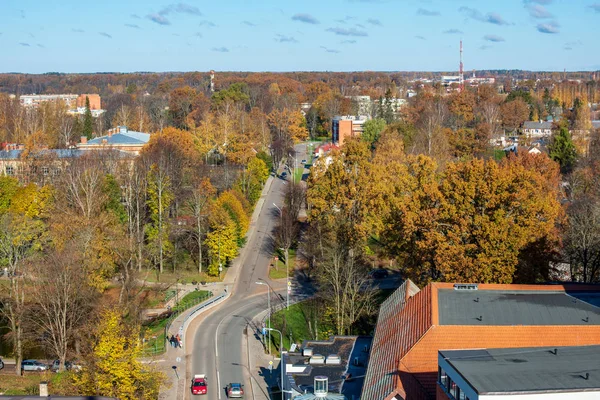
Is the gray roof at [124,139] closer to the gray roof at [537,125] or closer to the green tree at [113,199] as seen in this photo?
the green tree at [113,199]

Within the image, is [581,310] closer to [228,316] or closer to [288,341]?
[288,341]

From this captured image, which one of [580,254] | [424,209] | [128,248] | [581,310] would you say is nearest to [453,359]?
[581,310]

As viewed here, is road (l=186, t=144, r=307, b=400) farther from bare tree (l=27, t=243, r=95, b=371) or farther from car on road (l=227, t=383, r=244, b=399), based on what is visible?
bare tree (l=27, t=243, r=95, b=371)

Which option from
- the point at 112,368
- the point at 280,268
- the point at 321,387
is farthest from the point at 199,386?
the point at 280,268

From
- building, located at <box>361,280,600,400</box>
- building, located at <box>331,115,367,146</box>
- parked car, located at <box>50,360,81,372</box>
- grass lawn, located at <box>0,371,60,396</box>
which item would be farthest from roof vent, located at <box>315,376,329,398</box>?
building, located at <box>331,115,367,146</box>

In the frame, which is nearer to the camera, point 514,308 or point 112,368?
point 514,308

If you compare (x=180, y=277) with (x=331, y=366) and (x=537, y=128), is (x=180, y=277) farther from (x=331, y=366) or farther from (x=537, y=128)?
(x=537, y=128)

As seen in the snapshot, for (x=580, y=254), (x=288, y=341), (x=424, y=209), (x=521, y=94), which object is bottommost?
(x=288, y=341)
